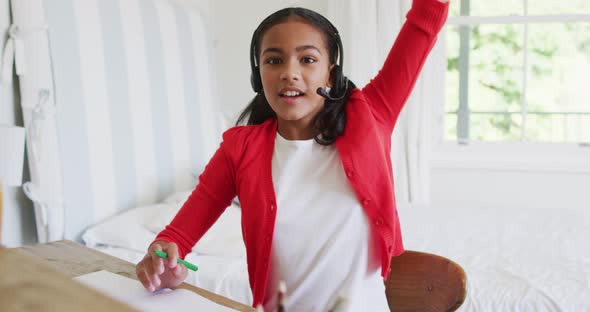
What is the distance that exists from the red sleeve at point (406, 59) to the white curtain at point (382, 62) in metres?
1.92

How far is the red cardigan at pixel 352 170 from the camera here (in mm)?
973

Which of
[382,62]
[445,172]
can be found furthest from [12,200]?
[445,172]

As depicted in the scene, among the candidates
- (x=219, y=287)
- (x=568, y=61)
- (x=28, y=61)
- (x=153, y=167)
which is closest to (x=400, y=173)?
(x=568, y=61)

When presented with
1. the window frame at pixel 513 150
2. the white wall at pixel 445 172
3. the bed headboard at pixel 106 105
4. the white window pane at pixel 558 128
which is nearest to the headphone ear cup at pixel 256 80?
the bed headboard at pixel 106 105

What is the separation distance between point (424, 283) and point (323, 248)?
237 millimetres

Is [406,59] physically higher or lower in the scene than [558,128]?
higher

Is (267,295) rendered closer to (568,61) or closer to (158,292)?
(158,292)

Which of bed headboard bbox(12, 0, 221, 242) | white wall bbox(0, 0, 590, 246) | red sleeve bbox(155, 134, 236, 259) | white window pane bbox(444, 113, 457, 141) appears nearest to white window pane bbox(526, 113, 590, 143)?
white wall bbox(0, 0, 590, 246)

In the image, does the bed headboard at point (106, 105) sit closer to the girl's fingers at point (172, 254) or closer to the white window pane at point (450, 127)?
the girl's fingers at point (172, 254)

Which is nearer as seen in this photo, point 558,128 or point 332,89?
point 332,89

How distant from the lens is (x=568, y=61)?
3.04m

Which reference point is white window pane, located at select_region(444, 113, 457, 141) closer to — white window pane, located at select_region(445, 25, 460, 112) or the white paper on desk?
white window pane, located at select_region(445, 25, 460, 112)

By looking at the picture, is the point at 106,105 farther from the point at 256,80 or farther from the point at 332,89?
the point at 332,89

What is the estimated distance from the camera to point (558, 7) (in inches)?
116
